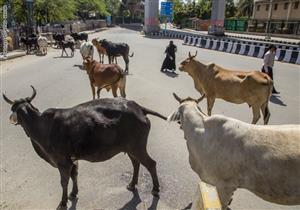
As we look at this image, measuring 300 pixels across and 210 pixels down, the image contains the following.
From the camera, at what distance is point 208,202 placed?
2459mm

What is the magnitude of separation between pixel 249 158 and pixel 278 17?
59.1 m

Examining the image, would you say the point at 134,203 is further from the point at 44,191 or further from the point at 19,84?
the point at 19,84

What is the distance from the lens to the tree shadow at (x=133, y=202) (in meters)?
4.86

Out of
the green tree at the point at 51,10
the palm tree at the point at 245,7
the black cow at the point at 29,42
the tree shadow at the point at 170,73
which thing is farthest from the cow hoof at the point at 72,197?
Result: the palm tree at the point at 245,7

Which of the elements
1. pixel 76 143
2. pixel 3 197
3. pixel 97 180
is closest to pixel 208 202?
pixel 76 143

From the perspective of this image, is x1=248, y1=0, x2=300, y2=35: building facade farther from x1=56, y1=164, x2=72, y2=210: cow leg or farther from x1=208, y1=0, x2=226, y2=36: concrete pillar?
Result: x1=56, y1=164, x2=72, y2=210: cow leg

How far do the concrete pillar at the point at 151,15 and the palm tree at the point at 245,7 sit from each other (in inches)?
1478

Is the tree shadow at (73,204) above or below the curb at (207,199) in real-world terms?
below

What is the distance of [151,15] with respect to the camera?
48750 mm

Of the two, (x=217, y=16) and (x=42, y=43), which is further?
(x=217, y=16)

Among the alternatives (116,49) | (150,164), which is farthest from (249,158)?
(116,49)

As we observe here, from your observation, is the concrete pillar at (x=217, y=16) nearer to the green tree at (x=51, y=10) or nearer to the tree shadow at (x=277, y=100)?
the green tree at (x=51, y=10)

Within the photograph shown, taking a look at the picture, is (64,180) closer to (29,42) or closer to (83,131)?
(83,131)

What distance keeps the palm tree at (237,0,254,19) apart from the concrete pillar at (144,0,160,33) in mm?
37537
